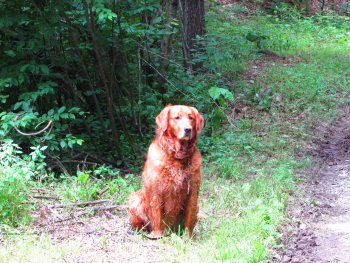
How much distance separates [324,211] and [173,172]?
2.25 m

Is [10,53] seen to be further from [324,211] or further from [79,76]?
[324,211]

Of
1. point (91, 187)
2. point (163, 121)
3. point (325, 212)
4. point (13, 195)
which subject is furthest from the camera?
point (91, 187)

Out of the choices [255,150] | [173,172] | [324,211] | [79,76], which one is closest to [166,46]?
[79,76]

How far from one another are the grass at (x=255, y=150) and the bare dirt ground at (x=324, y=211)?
0.21 m

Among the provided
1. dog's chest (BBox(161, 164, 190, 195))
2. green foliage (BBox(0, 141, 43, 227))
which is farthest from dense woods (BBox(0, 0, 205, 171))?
dog's chest (BBox(161, 164, 190, 195))

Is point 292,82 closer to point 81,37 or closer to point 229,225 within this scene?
point 81,37

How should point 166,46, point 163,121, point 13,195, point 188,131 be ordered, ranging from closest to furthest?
point 188,131
point 163,121
point 13,195
point 166,46

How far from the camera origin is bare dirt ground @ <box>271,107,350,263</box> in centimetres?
536

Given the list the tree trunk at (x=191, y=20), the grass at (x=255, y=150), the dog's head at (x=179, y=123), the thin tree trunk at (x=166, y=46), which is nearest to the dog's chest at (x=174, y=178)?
the dog's head at (x=179, y=123)

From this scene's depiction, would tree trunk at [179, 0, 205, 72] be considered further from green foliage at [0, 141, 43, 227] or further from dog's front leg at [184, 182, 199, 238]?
dog's front leg at [184, 182, 199, 238]

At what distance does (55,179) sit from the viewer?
741 centimetres

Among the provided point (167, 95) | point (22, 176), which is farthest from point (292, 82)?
point (22, 176)

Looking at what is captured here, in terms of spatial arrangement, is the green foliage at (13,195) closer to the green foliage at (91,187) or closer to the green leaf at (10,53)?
the green foliage at (91,187)

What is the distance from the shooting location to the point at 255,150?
30.3 feet
